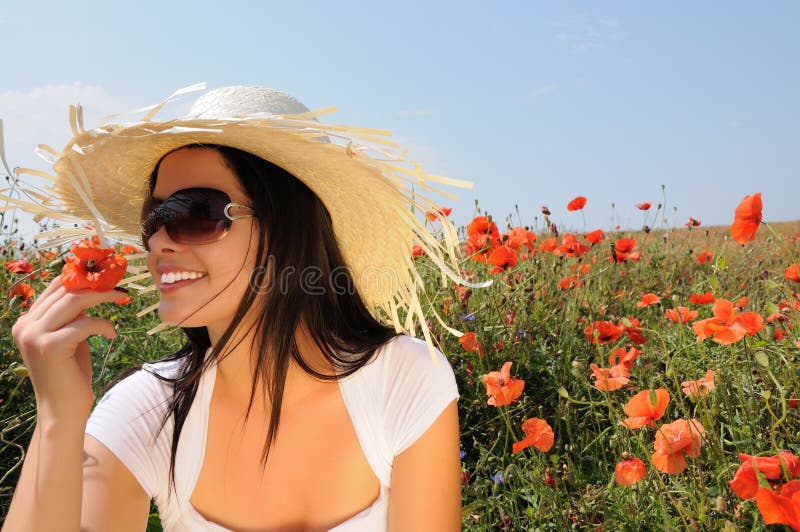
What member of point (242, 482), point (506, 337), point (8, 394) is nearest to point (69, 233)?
point (242, 482)

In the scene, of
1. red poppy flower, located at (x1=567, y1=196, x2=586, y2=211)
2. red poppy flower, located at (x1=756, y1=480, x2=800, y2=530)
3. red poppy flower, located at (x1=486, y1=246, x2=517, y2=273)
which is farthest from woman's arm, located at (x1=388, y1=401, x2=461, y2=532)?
red poppy flower, located at (x1=567, y1=196, x2=586, y2=211)

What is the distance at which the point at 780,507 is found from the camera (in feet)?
4.57

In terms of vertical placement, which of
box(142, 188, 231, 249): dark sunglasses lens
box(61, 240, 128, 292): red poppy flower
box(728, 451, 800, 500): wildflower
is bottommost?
box(728, 451, 800, 500): wildflower

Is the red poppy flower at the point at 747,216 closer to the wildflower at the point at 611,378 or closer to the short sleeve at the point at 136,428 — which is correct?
the wildflower at the point at 611,378

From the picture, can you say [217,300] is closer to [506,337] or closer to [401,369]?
[401,369]

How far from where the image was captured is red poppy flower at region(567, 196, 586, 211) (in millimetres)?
4398

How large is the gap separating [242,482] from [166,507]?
0.23 metres

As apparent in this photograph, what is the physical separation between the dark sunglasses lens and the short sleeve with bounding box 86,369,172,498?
503 millimetres

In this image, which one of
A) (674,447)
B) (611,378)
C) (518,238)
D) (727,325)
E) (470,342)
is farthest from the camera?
(518,238)

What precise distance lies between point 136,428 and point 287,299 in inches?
21.4

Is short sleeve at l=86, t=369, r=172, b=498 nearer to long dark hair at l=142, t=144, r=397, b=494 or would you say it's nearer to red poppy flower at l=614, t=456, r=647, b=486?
long dark hair at l=142, t=144, r=397, b=494

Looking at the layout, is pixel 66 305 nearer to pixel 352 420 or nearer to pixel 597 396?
pixel 352 420

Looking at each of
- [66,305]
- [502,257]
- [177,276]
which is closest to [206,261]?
[177,276]

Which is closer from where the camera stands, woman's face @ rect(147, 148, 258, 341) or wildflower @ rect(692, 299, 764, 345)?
woman's face @ rect(147, 148, 258, 341)
